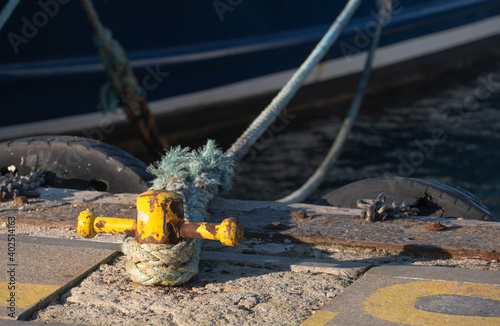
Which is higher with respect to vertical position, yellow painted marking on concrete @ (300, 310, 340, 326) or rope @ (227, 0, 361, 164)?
rope @ (227, 0, 361, 164)

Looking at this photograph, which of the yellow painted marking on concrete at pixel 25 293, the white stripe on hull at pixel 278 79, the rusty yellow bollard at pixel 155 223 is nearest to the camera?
the yellow painted marking on concrete at pixel 25 293

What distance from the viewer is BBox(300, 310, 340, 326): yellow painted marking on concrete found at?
1.74 meters

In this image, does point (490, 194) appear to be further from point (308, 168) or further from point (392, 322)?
point (392, 322)

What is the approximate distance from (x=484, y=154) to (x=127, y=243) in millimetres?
5788

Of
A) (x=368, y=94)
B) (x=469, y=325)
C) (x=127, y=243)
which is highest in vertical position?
(x=368, y=94)

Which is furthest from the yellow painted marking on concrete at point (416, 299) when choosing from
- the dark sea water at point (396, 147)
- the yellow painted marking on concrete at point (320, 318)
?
the dark sea water at point (396, 147)

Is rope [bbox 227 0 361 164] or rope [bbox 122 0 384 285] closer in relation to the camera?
rope [bbox 122 0 384 285]

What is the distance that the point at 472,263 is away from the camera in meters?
2.20

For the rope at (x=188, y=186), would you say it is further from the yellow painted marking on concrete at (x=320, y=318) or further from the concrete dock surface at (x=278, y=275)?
the yellow painted marking on concrete at (x=320, y=318)

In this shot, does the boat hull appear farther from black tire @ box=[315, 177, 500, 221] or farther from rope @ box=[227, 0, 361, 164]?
black tire @ box=[315, 177, 500, 221]

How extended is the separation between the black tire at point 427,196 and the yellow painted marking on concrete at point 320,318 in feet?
3.84

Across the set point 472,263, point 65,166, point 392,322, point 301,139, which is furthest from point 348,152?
point 392,322

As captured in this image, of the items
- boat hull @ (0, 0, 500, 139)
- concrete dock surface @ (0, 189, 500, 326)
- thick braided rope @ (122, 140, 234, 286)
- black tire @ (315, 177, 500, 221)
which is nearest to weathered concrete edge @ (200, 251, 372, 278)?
concrete dock surface @ (0, 189, 500, 326)

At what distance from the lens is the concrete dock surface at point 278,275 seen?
1.80 metres
